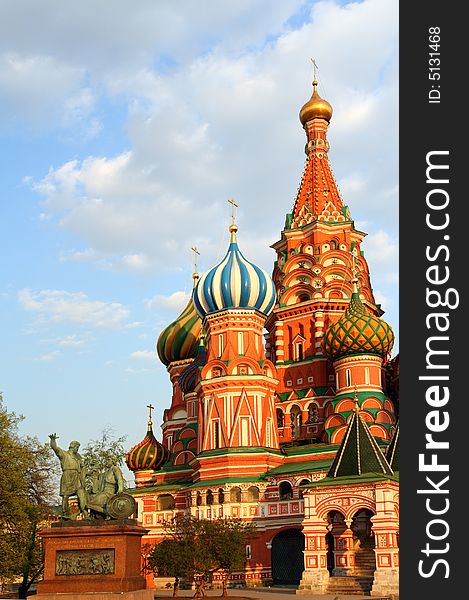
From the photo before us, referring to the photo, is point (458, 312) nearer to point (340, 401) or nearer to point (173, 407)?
point (340, 401)

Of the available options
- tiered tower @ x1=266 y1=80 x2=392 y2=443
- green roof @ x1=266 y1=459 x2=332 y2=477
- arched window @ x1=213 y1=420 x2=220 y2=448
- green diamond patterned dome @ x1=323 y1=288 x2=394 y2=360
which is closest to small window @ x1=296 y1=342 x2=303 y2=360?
tiered tower @ x1=266 y1=80 x2=392 y2=443

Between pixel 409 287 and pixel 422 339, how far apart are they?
75 cm

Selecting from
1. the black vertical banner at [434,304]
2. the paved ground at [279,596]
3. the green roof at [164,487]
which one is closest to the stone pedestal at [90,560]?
the black vertical banner at [434,304]

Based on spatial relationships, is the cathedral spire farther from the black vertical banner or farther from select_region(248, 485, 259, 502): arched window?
the black vertical banner

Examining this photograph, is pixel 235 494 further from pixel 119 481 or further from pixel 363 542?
pixel 119 481

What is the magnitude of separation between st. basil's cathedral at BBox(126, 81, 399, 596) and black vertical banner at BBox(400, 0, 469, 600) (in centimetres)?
1730

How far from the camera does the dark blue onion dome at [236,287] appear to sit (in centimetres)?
3794

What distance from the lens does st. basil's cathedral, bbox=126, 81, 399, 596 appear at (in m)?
28.2

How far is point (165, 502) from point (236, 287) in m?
12.2

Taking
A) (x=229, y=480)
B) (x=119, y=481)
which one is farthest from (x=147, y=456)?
(x=119, y=481)

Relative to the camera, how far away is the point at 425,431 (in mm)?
9914

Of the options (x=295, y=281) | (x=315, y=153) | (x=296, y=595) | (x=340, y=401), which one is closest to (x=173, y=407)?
(x=295, y=281)

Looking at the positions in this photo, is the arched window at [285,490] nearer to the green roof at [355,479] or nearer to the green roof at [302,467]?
the green roof at [302,467]

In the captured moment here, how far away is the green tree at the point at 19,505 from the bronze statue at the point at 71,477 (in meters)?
7.76
